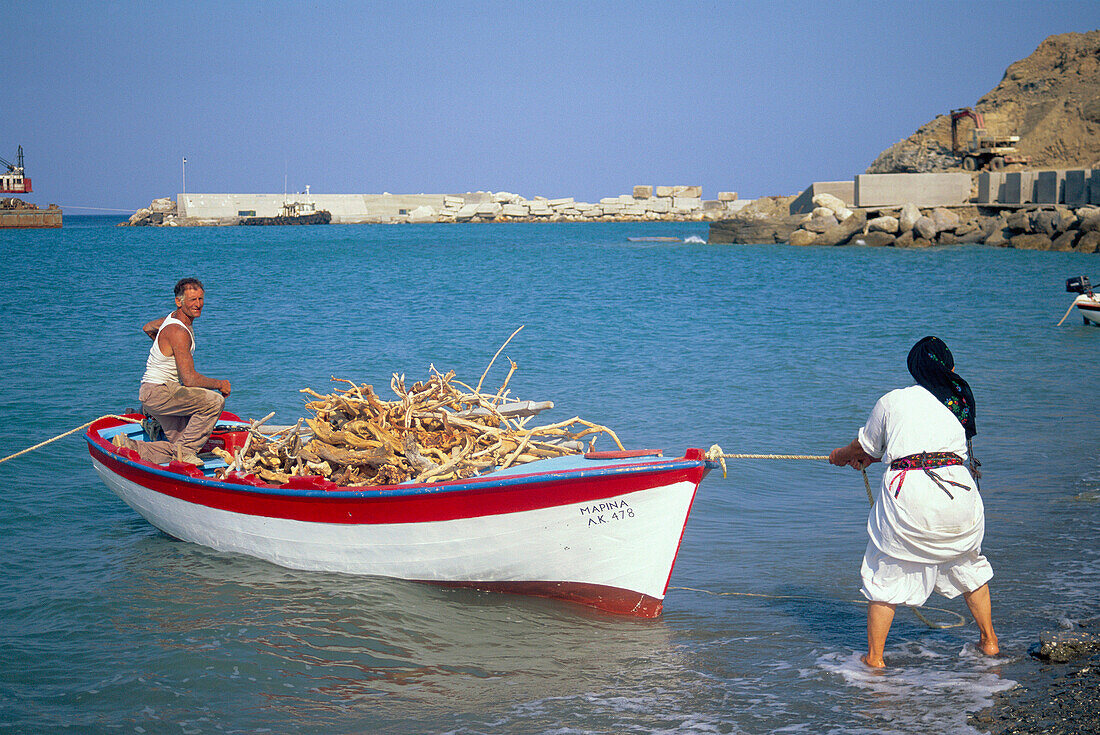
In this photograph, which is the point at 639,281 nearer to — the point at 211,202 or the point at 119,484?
the point at 119,484

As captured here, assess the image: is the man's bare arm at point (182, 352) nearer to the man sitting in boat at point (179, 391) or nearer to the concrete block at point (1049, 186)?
the man sitting in boat at point (179, 391)

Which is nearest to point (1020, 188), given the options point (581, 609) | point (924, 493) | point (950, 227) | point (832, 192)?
point (950, 227)

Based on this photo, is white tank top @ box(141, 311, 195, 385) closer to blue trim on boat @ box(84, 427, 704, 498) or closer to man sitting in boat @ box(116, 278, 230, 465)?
man sitting in boat @ box(116, 278, 230, 465)

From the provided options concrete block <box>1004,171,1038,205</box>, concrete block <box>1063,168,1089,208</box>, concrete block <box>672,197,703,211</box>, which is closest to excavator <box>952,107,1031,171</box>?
concrete block <box>1004,171,1038,205</box>

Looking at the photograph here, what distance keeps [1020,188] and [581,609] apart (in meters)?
43.0

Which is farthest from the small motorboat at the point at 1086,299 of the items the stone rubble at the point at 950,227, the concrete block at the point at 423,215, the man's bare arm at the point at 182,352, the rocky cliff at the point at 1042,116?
the concrete block at the point at 423,215

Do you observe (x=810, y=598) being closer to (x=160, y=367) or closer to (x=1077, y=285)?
(x=160, y=367)

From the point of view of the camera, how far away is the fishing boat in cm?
475

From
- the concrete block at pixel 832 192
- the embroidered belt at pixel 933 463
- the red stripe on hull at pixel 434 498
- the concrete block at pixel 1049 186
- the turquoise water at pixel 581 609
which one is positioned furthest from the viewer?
the concrete block at pixel 832 192

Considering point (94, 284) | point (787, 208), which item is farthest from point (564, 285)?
point (787, 208)

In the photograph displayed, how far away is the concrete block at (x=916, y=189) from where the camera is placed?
4475cm

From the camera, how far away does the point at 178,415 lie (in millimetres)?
6504

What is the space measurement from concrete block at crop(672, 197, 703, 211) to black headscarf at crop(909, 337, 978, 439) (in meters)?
Result: 108

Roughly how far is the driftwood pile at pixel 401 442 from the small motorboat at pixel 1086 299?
1321cm
